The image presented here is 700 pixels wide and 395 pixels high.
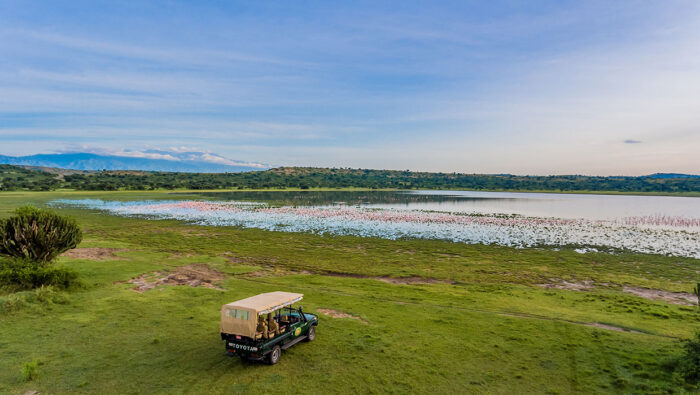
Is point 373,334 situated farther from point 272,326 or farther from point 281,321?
point 272,326

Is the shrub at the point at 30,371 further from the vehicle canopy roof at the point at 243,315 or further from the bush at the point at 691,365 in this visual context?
the bush at the point at 691,365

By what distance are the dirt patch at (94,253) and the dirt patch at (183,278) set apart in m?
9.25

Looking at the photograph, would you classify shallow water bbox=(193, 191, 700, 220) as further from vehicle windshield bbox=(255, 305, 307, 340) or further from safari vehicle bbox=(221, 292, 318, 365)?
safari vehicle bbox=(221, 292, 318, 365)

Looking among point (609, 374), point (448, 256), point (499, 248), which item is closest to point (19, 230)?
point (609, 374)

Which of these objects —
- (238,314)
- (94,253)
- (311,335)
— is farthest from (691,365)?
(94,253)

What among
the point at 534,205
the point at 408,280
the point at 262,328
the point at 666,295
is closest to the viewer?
the point at 262,328

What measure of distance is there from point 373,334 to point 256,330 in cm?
576

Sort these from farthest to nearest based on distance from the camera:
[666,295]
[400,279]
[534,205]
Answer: [534,205], [400,279], [666,295]

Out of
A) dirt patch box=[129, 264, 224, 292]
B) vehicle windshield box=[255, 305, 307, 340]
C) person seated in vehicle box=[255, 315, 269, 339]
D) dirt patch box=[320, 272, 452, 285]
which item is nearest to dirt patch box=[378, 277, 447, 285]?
dirt patch box=[320, 272, 452, 285]

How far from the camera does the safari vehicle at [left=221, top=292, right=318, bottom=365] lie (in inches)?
499

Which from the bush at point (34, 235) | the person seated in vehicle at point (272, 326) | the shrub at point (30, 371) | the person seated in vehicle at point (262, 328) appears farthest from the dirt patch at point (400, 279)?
the shrub at point (30, 371)

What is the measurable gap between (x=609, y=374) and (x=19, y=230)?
103 feet

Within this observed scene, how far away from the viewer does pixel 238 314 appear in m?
12.8

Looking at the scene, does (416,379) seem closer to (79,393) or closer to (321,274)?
(79,393)
